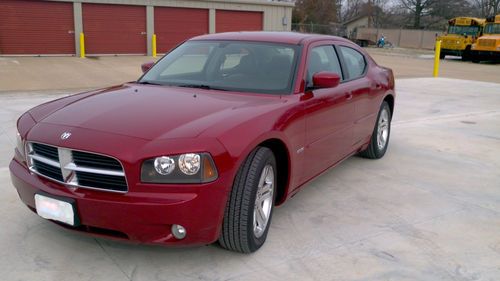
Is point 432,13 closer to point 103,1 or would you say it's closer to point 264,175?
point 103,1

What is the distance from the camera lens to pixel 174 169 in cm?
285

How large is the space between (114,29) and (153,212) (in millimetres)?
23391

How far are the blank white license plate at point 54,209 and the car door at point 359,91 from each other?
9.81 feet

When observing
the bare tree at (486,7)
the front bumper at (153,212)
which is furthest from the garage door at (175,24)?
the bare tree at (486,7)

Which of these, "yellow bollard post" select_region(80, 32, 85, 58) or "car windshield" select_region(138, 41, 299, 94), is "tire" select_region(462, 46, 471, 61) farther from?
"car windshield" select_region(138, 41, 299, 94)

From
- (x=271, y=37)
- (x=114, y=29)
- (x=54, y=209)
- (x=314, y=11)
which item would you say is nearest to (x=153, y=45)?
(x=114, y=29)

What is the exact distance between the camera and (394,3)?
7131 cm

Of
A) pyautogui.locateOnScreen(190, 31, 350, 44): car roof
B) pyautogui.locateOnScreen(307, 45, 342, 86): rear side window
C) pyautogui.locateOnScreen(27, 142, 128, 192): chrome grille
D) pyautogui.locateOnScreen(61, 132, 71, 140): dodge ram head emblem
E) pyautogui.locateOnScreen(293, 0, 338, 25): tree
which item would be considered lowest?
pyautogui.locateOnScreen(27, 142, 128, 192): chrome grille

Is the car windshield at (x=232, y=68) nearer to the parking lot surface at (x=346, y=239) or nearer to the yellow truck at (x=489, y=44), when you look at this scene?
the parking lot surface at (x=346, y=239)

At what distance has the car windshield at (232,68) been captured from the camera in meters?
4.03

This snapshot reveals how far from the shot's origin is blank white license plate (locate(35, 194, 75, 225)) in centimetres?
296

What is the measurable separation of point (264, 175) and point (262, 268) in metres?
0.64

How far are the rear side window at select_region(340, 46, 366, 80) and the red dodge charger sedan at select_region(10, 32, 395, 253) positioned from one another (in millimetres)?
609

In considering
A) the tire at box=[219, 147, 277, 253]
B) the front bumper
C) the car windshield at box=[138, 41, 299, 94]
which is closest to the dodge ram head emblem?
the front bumper
